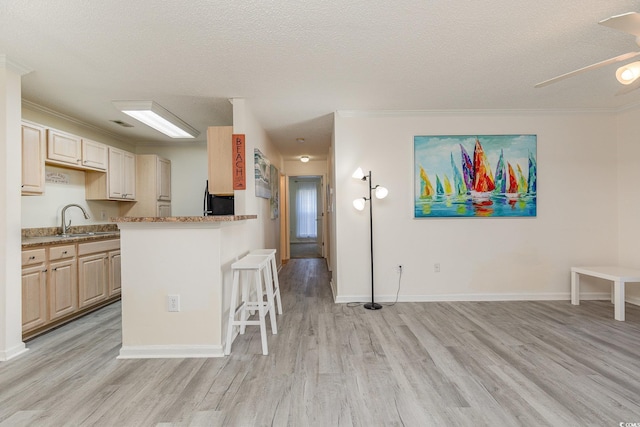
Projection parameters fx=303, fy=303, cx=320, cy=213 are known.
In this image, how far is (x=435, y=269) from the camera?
3775mm

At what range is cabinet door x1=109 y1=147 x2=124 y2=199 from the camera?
13.8ft

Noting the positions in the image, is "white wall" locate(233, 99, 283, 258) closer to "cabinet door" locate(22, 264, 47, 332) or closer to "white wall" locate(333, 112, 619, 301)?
"white wall" locate(333, 112, 619, 301)

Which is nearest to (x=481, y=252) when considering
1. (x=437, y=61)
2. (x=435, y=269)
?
(x=435, y=269)

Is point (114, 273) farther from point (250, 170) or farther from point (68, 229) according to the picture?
point (250, 170)

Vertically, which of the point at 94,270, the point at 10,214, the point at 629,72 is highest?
the point at 629,72

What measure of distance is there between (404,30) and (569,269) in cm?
359

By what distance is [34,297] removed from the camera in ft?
8.91

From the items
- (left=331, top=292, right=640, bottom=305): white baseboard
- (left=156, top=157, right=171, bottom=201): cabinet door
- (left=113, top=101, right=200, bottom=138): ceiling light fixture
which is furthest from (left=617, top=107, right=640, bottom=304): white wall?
(left=156, top=157, right=171, bottom=201): cabinet door

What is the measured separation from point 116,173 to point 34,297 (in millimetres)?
2105

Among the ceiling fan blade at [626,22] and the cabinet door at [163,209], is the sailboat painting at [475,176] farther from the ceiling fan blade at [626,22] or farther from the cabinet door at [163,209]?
the cabinet door at [163,209]

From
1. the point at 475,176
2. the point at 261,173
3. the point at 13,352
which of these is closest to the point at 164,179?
the point at 261,173

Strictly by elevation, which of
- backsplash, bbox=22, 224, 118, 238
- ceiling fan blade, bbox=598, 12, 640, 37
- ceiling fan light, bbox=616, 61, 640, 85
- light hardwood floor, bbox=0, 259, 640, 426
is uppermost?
ceiling fan blade, bbox=598, 12, 640, 37

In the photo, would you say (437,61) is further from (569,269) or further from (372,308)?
(569,269)

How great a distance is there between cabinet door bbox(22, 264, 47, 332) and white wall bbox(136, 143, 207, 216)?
2.58 m
